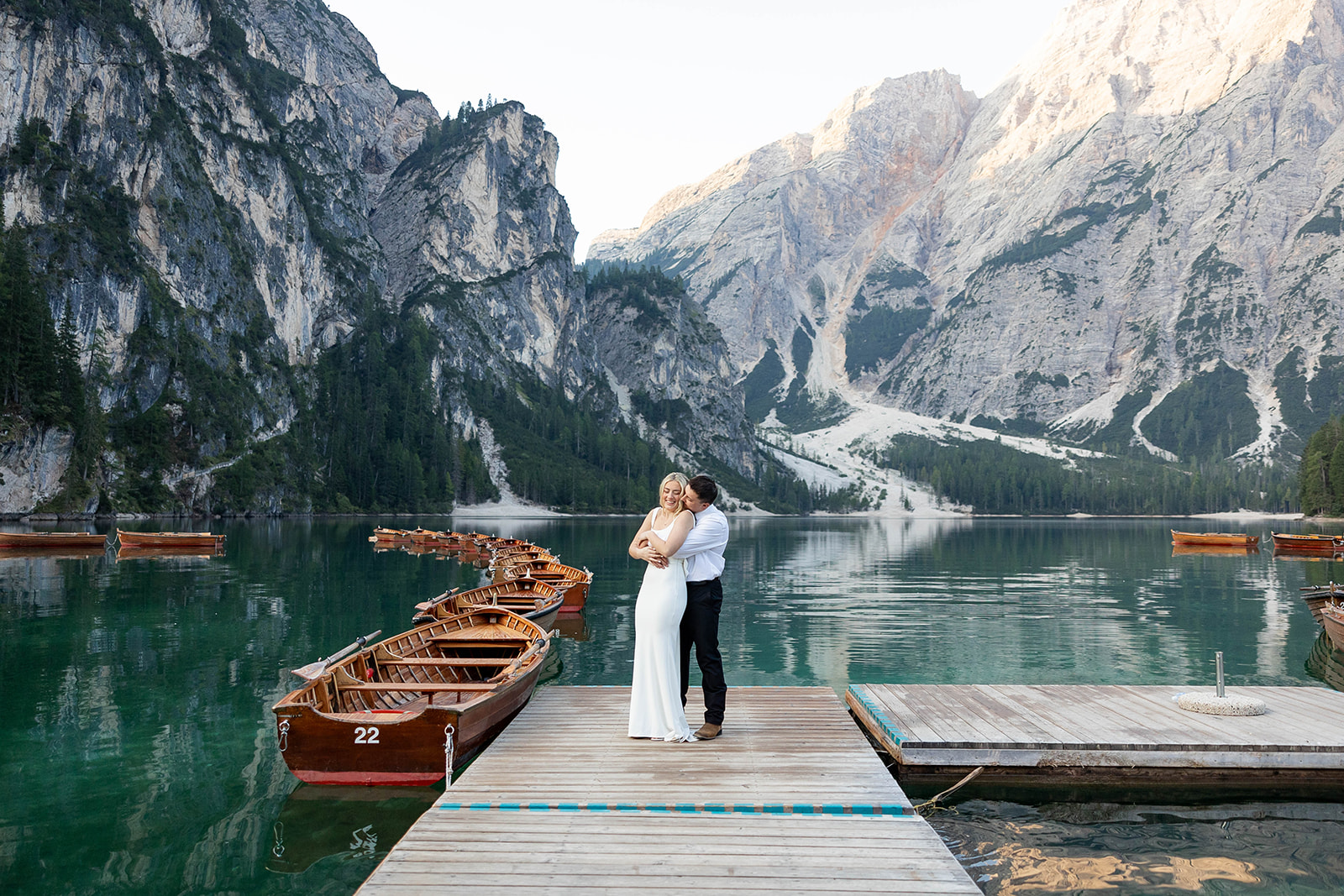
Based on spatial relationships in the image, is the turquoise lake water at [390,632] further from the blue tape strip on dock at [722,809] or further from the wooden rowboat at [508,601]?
the blue tape strip on dock at [722,809]

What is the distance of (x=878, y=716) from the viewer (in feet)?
49.3

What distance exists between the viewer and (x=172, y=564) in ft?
186

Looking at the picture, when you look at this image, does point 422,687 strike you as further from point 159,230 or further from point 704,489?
point 159,230

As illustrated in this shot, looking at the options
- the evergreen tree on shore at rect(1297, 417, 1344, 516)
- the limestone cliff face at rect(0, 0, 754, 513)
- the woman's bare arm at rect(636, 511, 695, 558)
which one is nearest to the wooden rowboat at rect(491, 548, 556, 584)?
the woman's bare arm at rect(636, 511, 695, 558)

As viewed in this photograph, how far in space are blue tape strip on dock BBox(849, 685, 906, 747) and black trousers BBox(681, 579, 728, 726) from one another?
311 cm

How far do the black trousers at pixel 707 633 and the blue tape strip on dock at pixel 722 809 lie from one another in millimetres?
2572

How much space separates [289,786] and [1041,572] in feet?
194

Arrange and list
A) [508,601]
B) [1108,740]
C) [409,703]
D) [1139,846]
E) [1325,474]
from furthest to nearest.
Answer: [1325,474], [508,601], [409,703], [1108,740], [1139,846]

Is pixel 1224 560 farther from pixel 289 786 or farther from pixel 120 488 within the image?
pixel 120 488

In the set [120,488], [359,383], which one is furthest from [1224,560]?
[359,383]

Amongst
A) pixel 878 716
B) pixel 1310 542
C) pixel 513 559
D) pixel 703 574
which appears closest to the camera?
pixel 703 574

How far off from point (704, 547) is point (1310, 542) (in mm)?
87429

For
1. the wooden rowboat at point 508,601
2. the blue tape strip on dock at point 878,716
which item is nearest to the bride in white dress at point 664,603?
the blue tape strip on dock at point 878,716

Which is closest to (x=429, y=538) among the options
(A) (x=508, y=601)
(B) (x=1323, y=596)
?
(A) (x=508, y=601)
